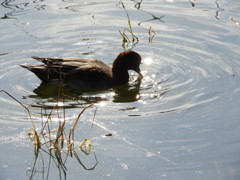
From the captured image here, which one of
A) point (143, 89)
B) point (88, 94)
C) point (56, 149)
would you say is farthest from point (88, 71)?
point (56, 149)

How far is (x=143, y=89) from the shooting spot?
8859 mm

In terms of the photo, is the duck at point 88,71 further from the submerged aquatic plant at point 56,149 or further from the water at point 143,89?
the submerged aquatic plant at point 56,149

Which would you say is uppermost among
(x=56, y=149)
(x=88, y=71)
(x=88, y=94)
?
(x=56, y=149)

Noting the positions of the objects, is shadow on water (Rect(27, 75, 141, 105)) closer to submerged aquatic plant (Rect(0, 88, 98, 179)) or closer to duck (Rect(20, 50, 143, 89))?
duck (Rect(20, 50, 143, 89))

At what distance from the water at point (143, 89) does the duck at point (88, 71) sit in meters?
0.21

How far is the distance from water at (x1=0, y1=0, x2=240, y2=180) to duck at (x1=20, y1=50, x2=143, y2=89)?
0.21 meters

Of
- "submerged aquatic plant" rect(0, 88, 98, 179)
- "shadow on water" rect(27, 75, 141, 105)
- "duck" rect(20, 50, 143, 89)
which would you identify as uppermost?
"submerged aquatic plant" rect(0, 88, 98, 179)

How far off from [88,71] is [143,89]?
38.2 inches

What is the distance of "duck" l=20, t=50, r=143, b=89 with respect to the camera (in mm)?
9117

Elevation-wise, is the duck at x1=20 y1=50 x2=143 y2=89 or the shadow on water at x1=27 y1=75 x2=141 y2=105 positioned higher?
the duck at x1=20 y1=50 x2=143 y2=89

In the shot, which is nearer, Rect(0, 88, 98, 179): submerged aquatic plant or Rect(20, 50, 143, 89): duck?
Rect(0, 88, 98, 179): submerged aquatic plant

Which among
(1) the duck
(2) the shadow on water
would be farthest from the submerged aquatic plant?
(1) the duck

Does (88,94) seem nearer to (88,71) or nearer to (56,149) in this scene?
(88,71)

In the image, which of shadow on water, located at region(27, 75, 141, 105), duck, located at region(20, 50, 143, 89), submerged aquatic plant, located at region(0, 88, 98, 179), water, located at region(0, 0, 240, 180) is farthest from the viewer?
duck, located at region(20, 50, 143, 89)
